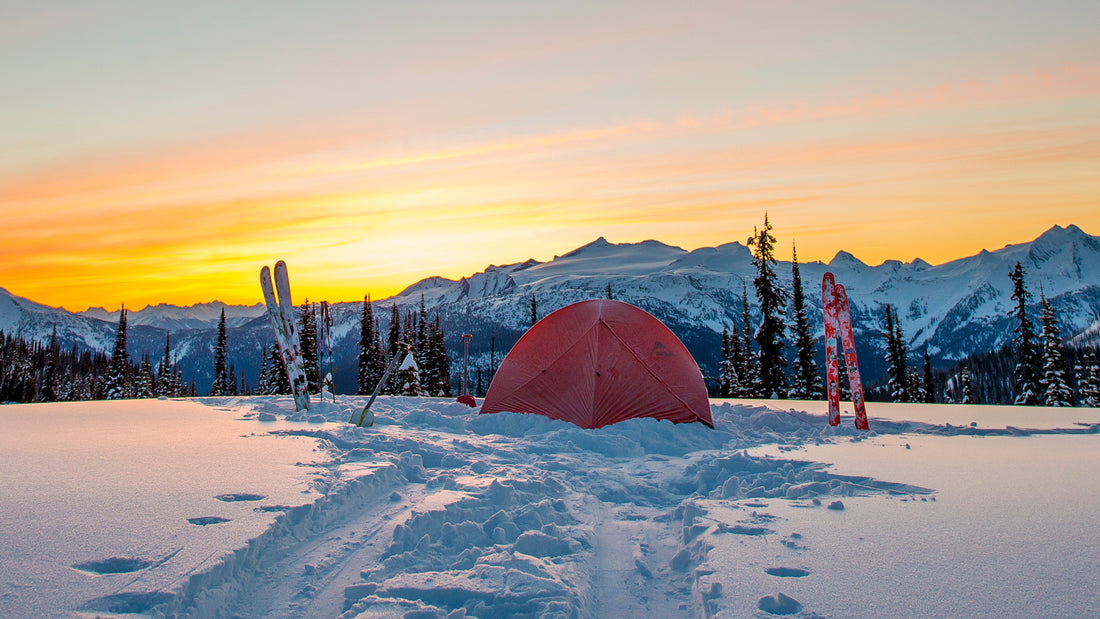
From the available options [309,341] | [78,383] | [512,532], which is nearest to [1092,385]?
[512,532]

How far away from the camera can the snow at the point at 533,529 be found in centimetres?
328

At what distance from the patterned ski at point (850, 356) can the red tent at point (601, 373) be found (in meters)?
2.61

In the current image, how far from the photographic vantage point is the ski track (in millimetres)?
3480

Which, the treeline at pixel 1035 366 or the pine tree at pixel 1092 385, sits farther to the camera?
the pine tree at pixel 1092 385

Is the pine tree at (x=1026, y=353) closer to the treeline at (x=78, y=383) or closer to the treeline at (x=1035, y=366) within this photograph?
the treeline at (x=1035, y=366)

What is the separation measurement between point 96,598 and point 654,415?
9900mm

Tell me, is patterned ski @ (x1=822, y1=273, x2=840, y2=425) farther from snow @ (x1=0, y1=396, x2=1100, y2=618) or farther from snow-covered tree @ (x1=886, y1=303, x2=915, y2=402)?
snow-covered tree @ (x1=886, y1=303, x2=915, y2=402)

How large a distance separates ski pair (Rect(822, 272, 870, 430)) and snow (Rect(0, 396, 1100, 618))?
2.75 meters

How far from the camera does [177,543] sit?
3.78 meters

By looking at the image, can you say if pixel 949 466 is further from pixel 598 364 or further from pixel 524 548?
pixel 598 364

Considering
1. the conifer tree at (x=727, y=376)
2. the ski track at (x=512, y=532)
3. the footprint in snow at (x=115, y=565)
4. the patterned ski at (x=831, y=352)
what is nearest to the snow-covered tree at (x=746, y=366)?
the conifer tree at (x=727, y=376)

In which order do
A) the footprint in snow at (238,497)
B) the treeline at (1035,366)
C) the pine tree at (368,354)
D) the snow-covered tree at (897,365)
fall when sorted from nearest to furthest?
the footprint in snow at (238,497) → the treeline at (1035,366) → the snow-covered tree at (897,365) → the pine tree at (368,354)

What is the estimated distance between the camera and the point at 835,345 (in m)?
11.9

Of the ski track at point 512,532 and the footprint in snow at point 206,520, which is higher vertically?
the footprint in snow at point 206,520
